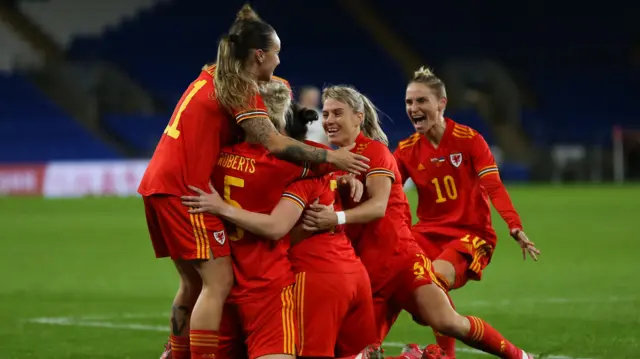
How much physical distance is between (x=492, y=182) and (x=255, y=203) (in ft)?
7.14

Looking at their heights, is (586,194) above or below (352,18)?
below

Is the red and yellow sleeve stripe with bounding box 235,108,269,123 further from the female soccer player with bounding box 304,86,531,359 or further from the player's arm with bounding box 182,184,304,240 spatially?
the female soccer player with bounding box 304,86,531,359

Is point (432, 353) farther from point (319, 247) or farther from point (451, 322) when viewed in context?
point (319, 247)

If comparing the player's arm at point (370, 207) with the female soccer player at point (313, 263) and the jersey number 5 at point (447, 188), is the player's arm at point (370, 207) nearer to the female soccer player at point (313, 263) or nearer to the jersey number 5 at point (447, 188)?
the female soccer player at point (313, 263)

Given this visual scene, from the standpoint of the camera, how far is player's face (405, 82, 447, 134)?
7246 millimetres

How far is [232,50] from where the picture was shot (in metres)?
5.64

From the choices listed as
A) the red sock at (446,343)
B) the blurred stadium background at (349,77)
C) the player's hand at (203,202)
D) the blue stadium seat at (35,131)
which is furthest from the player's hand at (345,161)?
the blue stadium seat at (35,131)

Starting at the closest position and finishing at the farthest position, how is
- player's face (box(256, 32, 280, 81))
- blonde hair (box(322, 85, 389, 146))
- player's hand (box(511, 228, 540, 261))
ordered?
player's face (box(256, 32, 280, 81)) → blonde hair (box(322, 85, 389, 146)) → player's hand (box(511, 228, 540, 261))

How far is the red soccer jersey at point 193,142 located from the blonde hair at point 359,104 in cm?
81

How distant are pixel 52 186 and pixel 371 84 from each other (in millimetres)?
13983

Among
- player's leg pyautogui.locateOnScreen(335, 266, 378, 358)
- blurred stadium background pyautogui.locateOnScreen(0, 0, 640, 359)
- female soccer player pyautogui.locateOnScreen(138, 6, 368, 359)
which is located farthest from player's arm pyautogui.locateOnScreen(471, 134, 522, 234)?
blurred stadium background pyautogui.locateOnScreen(0, 0, 640, 359)

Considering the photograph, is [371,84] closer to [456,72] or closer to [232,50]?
[456,72]

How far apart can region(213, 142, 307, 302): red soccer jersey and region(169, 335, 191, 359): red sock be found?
669mm

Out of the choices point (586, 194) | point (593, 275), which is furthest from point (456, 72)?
point (593, 275)
